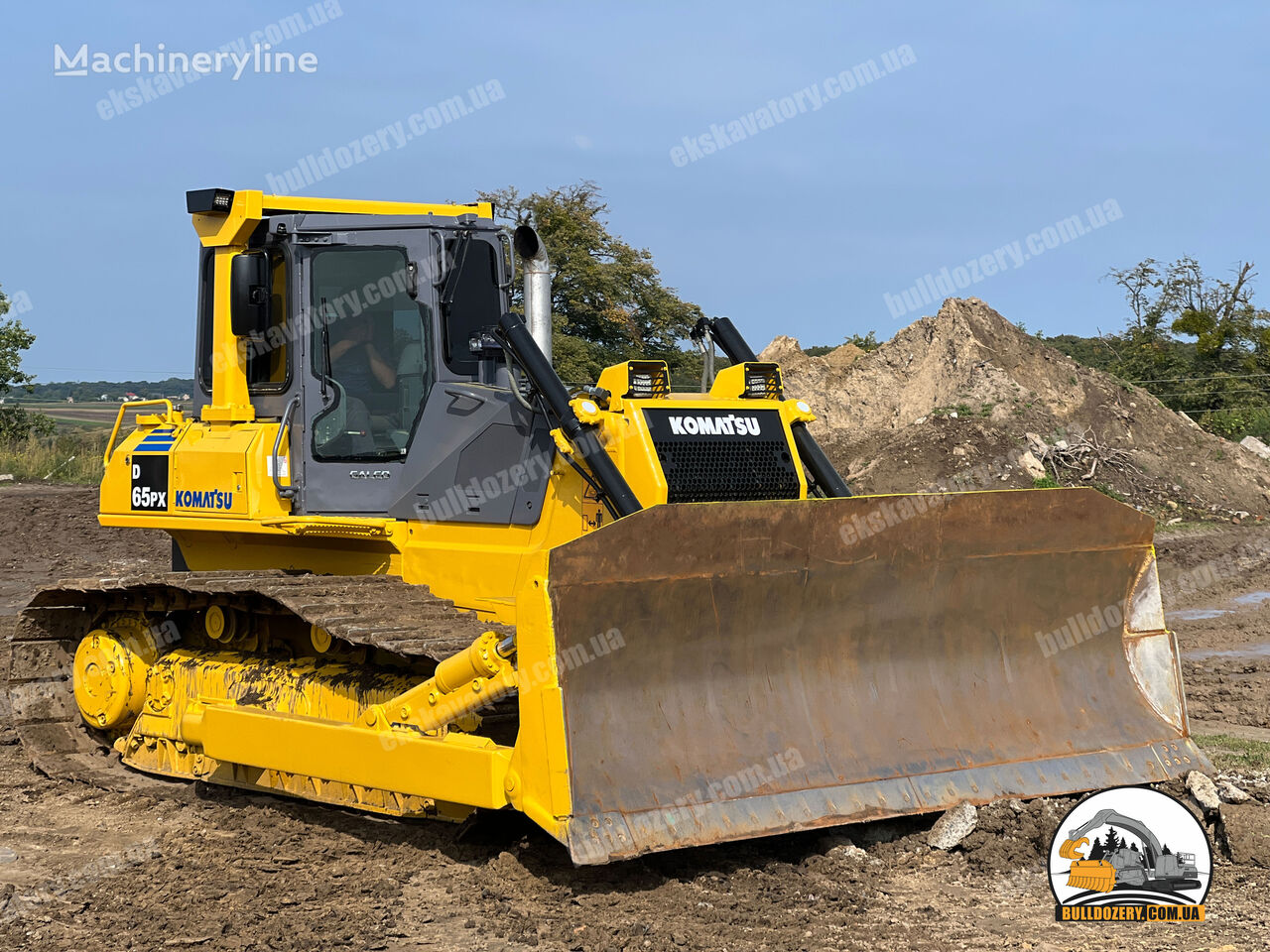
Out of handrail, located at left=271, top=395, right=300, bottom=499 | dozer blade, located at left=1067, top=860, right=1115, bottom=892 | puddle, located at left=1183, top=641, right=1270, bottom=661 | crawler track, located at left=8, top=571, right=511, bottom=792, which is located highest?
handrail, located at left=271, top=395, right=300, bottom=499

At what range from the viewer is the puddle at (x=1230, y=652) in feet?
33.7

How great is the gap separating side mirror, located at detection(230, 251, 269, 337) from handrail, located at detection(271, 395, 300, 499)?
0.44m

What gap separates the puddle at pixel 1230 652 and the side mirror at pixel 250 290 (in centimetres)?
738

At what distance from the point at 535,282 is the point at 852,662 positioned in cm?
238

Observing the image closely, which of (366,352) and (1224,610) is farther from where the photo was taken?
(1224,610)

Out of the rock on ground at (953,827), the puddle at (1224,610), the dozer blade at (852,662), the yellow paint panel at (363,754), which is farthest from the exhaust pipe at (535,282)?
the puddle at (1224,610)

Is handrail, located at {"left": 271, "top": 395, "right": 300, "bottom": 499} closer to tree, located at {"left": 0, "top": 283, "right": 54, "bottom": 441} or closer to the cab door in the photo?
the cab door

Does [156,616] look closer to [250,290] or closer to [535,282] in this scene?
[250,290]

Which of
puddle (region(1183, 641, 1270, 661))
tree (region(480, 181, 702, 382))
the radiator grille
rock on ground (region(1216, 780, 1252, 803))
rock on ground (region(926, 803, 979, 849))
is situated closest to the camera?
rock on ground (region(926, 803, 979, 849))

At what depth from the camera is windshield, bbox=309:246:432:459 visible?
21.3 feet

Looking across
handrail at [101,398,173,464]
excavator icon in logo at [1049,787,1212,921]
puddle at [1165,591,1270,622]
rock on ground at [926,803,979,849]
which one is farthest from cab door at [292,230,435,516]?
puddle at [1165,591,1270,622]

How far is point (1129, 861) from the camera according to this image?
4.87 meters

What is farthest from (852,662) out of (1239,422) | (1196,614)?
(1239,422)

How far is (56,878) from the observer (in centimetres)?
531
